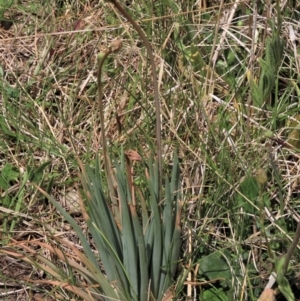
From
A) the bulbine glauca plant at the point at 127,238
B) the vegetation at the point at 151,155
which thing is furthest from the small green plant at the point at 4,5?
the bulbine glauca plant at the point at 127,238

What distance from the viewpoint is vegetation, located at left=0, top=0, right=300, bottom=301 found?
1360 mm

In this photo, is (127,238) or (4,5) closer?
(127,238)

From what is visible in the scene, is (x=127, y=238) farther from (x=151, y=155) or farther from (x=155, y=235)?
(x=151, y=155)

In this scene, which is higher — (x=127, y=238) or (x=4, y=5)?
(x=4, y=5)

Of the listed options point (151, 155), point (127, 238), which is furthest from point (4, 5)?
point (127, 238)

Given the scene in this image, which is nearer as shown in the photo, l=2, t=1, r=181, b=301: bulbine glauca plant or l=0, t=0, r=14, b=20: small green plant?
l=2, t=1, r=181, b=301: bulbine glauca plant

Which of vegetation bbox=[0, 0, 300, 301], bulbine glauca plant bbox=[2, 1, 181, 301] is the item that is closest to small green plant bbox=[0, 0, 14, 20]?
vegetation bbox=[0, 0, 300, 301]

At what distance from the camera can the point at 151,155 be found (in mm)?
1394

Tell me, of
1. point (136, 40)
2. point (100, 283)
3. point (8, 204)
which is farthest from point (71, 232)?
point (136, 40)

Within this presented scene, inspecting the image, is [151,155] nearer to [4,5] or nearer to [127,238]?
[127,238]

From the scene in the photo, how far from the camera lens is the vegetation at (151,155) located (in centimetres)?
136

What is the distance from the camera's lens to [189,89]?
183 cm

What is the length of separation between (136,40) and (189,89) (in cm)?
33

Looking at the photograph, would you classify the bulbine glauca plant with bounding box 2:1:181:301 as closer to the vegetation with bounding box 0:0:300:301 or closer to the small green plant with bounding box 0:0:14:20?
the vegetation with bounding box 0:0:300:301
